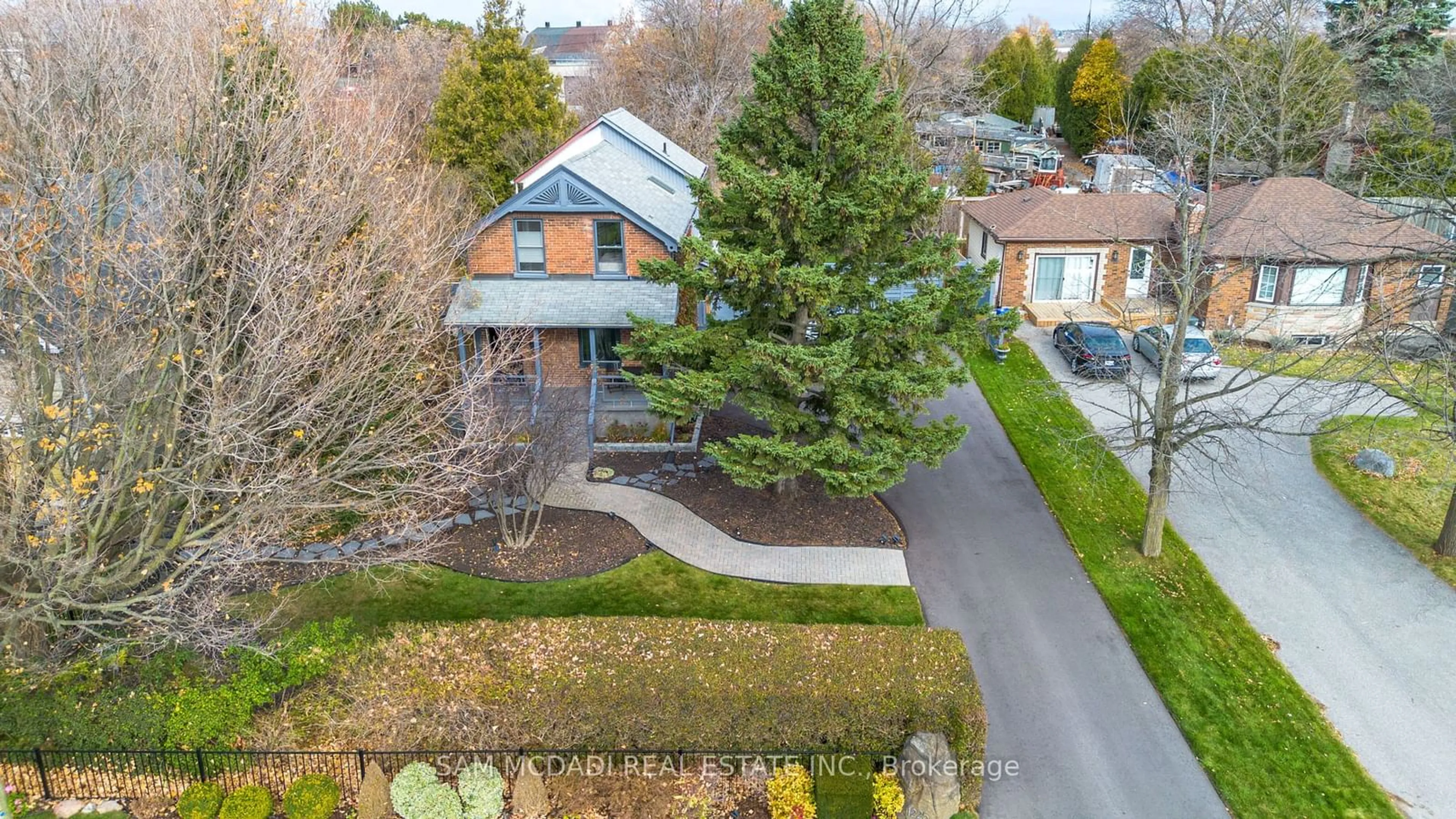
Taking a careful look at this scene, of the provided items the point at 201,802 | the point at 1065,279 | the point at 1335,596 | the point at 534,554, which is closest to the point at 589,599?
the point at 534,554

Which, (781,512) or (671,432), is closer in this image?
(781,512)

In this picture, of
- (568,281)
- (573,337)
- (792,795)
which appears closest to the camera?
(792,795)

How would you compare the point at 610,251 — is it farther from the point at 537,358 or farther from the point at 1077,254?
the point at 1077,254

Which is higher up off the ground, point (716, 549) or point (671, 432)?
point (671, 432)

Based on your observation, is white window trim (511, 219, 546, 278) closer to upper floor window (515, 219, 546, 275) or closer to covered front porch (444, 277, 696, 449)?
upper floor window (515, 219, 546, 275)

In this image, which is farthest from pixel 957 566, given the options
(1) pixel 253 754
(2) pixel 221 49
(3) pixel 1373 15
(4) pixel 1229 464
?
(3) pixel 1373 15

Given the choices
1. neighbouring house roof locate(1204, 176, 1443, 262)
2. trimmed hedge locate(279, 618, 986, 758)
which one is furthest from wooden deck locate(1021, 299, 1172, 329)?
trimmed hedge locate(279, 618, 986, 758)
